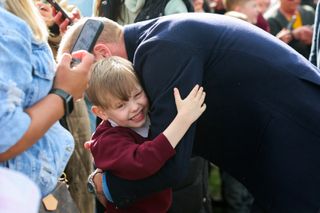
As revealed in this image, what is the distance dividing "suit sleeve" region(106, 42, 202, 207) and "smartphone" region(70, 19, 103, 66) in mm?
162

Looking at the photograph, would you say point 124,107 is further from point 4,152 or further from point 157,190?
point 4,152

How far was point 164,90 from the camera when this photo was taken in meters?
2.14

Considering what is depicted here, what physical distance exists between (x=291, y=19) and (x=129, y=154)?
3456 mm

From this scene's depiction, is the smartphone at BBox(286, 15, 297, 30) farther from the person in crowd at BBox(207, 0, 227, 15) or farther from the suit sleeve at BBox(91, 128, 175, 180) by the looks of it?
the suit sleeve at BBox(91, 128, 175, 180)

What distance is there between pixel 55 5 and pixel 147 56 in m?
1.53

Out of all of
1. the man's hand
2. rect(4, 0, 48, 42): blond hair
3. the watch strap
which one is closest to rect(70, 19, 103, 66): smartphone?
rect(4, 0, 48, 42): blond hair

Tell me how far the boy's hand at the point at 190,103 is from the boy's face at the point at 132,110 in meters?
0.19

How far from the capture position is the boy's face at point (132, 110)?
2273 mm

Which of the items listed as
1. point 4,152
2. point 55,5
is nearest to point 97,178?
point 4,152

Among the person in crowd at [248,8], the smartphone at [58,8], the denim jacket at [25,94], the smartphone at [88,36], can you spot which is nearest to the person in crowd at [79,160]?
the smartphone at [58,8]

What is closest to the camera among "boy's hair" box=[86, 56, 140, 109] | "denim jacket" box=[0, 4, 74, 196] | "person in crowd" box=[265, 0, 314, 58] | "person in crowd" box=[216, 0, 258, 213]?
"denim jacket" box=[0, 4, 74, 196]

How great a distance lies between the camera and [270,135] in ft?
7.31

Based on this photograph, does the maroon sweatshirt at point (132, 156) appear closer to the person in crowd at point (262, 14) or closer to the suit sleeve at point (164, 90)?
the suit sleeve at point (164, 90)

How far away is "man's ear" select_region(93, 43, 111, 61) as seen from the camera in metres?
2.33
